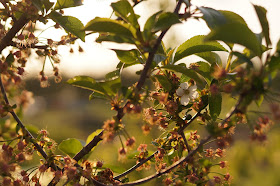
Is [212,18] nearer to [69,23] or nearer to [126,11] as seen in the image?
[126,11]

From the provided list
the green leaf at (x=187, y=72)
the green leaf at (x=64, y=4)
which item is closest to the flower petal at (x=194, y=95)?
the green leaf at (x=187, y=72)

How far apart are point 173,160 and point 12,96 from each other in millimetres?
443

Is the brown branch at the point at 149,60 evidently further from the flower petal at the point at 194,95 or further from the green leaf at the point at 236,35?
the flower petal at the point at 194,95

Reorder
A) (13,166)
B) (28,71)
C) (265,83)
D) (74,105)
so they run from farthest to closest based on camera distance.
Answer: (74,105) < (28,71) < (13,166) < (265,83)

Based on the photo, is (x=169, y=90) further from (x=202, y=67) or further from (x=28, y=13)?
(x=28, y=13)

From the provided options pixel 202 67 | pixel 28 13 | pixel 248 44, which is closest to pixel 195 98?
pixel 202 67

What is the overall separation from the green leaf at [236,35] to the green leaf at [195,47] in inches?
6.4

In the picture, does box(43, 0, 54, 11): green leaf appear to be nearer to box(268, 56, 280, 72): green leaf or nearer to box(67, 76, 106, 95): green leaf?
box(67, 76, 106, 95): green leaf

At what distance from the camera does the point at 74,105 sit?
16.7m

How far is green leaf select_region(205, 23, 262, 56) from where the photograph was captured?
0.59 m

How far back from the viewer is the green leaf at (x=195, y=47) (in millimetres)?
878

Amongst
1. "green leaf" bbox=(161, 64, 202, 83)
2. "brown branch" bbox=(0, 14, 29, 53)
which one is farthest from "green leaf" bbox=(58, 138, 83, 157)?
"green leaf" bbox=(161, 64, 202, 83)

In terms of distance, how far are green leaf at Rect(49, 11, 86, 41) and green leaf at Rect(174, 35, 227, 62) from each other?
0.79 ft

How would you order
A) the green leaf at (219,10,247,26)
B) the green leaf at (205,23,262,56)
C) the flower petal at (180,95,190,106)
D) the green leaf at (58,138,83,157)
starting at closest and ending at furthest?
1. the green leaf at (205,23,262,56)
2. the green leaf at (219,10,247,26)
3. the flower petal at (180,95,190,106)
4. the green leaf at (58,138,83,157)
